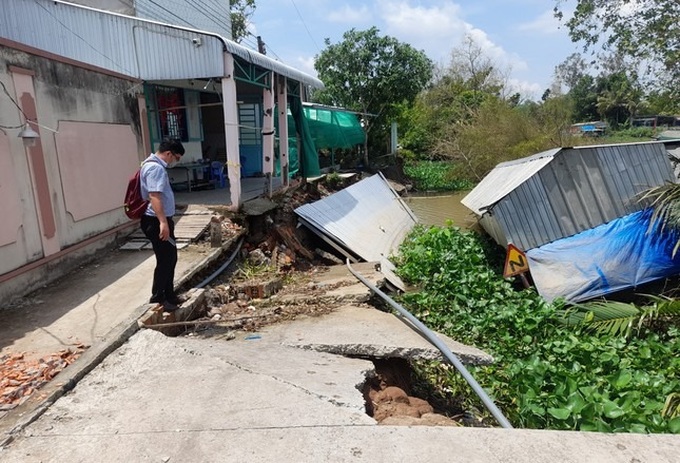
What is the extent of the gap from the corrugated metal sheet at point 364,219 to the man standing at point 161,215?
457 centimetres

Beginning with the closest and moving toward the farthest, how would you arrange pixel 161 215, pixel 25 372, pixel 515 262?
pixel 25 372 < pixel 161 215 < pixel 515 262

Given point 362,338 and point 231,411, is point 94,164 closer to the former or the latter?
point 362,338

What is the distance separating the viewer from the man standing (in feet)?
14.8

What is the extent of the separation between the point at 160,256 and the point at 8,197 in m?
1.95

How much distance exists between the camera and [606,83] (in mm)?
46656

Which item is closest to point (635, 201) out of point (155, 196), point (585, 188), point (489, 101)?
point (585, 188)

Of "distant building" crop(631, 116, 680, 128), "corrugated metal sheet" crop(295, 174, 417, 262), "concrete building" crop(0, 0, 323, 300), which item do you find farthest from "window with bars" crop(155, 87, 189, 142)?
"distant building" crop(631, 116, 680, 128)

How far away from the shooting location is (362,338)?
15.4 feet

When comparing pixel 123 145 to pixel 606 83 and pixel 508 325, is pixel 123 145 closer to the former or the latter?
pixel 508 325

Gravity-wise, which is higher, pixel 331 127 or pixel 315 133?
pixel 331 127

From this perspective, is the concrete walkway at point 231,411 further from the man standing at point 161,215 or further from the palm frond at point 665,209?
the palm frond at point 665,209

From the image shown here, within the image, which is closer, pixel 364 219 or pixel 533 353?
pixel 533 353

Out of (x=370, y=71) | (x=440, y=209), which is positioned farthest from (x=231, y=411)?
(x=370, y=71)

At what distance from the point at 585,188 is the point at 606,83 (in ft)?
155
